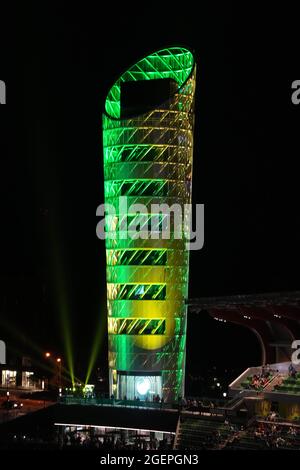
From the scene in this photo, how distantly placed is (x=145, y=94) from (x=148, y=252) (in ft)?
33.3

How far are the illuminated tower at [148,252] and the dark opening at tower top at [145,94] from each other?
6 cm

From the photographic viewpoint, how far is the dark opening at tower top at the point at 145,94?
2596 inches

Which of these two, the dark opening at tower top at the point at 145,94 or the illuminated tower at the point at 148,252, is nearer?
the illuminated tower at the point at 148,252

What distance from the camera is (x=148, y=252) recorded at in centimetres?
6494

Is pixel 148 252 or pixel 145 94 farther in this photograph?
pixel 145 94

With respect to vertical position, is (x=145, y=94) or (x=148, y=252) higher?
(x=145, y=94)

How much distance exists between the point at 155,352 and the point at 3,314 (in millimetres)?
41608

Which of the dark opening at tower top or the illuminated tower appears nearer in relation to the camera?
the illuminated tower

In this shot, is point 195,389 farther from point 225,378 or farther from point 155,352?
point 155,352

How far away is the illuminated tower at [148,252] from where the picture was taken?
64.9 m

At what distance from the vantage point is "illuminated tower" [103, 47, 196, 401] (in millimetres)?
64938

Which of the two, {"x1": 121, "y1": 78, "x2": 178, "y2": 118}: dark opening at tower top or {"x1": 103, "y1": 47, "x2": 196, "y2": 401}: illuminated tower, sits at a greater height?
{"x1": 121, "y1": 78, "x2": 178, "y2": 118}: dark opening at tower top

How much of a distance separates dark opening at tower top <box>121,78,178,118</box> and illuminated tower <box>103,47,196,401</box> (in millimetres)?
64

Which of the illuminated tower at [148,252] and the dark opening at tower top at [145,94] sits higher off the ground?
the dark opening at tower top at [145,94]
